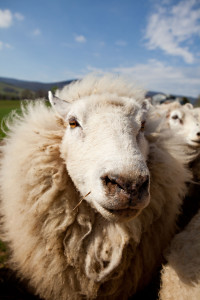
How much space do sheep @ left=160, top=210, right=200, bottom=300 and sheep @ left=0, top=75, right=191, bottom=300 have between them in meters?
0.29

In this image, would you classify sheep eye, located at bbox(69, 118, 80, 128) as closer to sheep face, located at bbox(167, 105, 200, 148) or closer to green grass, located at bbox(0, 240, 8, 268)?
green grass, located at bbox(0, 240, 8, 268)

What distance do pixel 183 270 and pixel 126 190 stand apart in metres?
1.15

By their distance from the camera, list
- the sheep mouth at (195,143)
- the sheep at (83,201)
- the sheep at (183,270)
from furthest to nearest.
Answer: the sheep mouth at (195,143), the sheep at (83,201), the sheep at (183,270)

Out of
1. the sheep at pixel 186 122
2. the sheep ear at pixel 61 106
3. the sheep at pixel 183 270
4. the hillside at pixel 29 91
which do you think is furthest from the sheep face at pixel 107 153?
the sheep at pixel 186 122

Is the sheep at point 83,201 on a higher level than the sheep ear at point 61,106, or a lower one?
lower

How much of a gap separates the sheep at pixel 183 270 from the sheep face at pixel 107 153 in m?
0.91

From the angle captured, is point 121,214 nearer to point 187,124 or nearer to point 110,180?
point 110,180

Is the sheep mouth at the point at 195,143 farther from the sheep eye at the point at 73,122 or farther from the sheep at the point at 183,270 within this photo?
the sheep eye at the point at 73,122

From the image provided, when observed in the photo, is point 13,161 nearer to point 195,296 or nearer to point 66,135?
point 66,135

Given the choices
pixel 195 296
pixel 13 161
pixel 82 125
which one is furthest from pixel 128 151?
pixel 13 161

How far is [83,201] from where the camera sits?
6.97ft

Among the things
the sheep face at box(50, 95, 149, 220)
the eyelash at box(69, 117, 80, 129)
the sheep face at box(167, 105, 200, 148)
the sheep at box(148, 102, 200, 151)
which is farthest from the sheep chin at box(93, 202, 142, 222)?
the sheep face at box(167, 105, 200, 148)

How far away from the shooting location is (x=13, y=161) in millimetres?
2436

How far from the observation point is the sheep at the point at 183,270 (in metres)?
1.83
